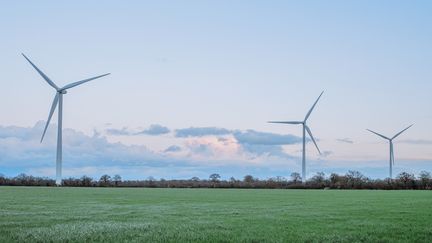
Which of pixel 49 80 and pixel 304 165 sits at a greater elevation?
pixel 49 80

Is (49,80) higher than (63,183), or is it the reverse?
(49,80)

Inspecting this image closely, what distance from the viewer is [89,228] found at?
17.5 metres

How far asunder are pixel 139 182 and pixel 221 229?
8604 cm

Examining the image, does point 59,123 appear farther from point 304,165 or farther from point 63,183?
point 304,165

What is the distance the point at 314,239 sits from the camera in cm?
1530

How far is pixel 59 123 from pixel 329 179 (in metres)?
46.7

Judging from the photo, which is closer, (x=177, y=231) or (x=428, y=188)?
(x=177, y=231)

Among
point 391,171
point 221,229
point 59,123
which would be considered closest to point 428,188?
point 391,171

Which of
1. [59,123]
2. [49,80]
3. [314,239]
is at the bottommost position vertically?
[314,239]

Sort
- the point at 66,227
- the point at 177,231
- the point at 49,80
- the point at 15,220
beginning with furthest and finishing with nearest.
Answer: the point at 49,80 → the point at 15,220 → the point at 66,227 → the point at 177,231

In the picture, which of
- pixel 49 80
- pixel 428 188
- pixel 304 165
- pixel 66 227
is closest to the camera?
pixel 66 227

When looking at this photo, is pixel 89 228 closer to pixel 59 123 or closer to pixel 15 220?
pixel 15 220

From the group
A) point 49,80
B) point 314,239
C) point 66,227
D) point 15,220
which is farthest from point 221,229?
point 49,80

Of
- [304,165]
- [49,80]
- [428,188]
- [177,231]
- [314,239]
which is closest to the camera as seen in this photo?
[314,239]
